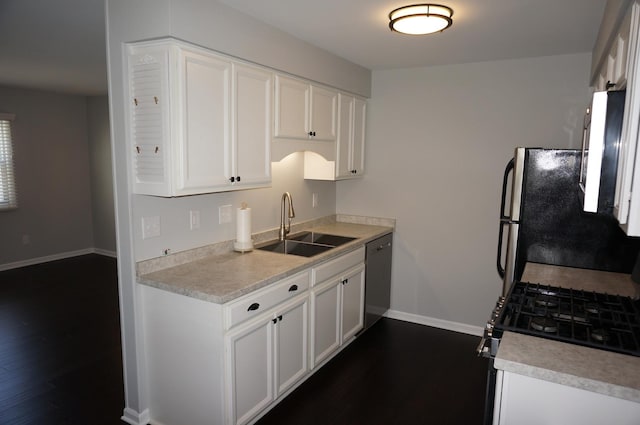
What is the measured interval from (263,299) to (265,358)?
359 millimetres

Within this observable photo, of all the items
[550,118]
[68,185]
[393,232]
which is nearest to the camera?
[550,118]

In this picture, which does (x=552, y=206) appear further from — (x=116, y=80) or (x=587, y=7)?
(x=116, y=80)

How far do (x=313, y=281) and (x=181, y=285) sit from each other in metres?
0.93

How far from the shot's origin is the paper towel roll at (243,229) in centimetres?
294

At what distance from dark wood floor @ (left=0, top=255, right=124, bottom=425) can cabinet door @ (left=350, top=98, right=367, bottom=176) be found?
260 centimetres

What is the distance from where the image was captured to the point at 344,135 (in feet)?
12.5

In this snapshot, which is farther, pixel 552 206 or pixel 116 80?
pixel 552 206

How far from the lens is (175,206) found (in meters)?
2.63

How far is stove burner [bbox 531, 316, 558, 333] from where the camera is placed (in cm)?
160

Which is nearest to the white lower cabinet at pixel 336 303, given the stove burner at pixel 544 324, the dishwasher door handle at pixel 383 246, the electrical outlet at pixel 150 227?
the dishwasher door handle at pixel 383 246

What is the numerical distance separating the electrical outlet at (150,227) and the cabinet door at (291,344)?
0.87 meters

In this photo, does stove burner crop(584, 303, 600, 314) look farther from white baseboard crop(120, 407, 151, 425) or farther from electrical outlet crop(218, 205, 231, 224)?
white baseboard crop(120, 407, 151, 425)

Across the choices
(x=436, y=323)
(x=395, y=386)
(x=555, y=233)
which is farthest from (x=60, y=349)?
(x=555, y=233)

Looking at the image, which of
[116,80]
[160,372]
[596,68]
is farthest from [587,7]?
[160,372]
